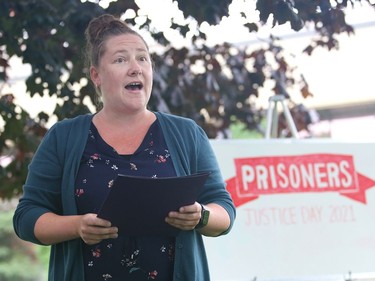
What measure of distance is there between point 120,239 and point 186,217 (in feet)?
0.72

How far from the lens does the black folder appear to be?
1.91 m

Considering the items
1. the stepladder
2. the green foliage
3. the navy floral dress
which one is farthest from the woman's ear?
the green foliage

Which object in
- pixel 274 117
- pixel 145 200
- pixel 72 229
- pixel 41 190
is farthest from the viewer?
pixel 274 117

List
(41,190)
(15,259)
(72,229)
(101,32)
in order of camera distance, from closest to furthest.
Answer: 1. (72,229)
2. (41,190)
3. (101,32)
4. (15,259)

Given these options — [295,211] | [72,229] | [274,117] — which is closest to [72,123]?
[72,229]

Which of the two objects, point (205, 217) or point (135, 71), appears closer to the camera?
point (205, 217)

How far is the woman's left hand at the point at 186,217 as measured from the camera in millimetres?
1997

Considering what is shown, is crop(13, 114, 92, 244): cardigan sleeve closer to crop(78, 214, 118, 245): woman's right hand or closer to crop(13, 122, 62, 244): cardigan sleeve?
crop(13, 122, 62, 244): cardigan sleeve

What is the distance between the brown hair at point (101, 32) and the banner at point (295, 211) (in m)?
1.57

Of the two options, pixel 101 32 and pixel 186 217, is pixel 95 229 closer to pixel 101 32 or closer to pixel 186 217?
pixel 186 217

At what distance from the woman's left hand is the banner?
178 cm

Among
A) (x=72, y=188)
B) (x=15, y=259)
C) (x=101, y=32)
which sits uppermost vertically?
(x=15, y=259)

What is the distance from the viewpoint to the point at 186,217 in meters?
2.00

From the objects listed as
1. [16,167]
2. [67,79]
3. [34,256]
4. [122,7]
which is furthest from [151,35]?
[34,256]
